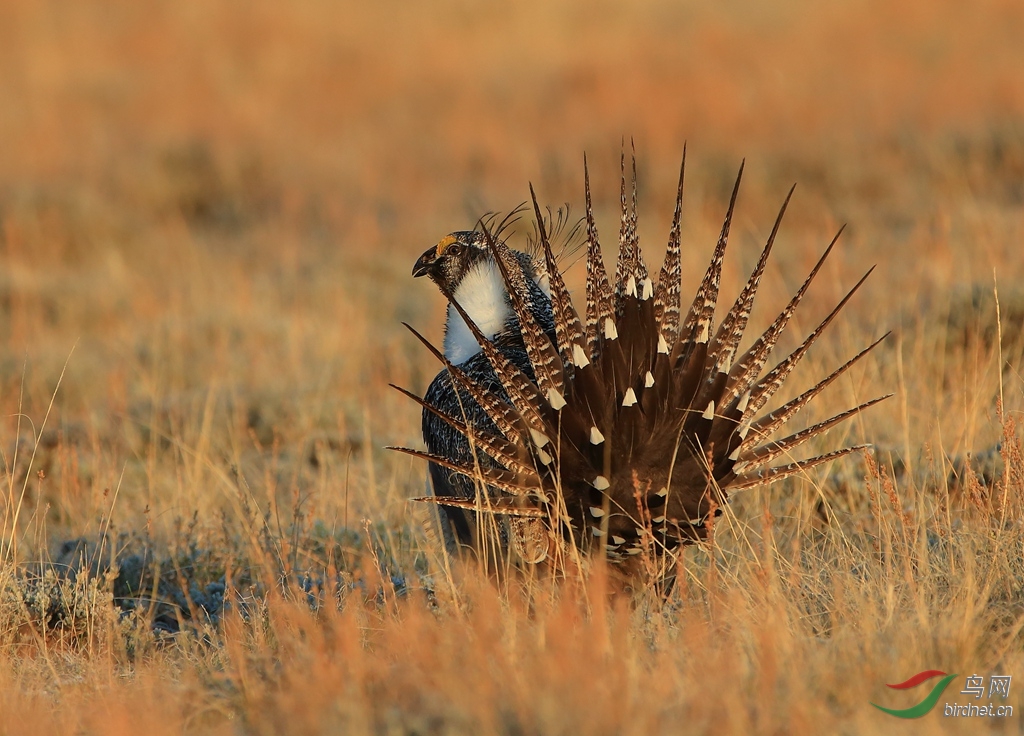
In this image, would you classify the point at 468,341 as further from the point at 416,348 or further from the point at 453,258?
the point at 416,348

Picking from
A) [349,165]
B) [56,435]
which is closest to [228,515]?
[56,435]

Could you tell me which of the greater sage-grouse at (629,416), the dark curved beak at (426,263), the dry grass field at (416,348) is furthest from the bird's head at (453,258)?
the greater sage-grouse at (629,416)

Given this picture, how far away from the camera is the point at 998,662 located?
254 centimetres

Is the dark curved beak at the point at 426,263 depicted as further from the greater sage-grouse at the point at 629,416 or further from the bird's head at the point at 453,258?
the greater sage-grouse at the point at 629,416

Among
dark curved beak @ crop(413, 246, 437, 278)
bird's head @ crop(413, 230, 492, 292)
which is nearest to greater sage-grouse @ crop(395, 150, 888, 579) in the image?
bird's head @ crop(413, 230, 492, 292)

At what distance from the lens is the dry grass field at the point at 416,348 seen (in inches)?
101

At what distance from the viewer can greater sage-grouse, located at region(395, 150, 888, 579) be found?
9.61 ft

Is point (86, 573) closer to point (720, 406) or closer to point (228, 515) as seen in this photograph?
point (228, 515)

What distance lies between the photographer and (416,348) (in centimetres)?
740

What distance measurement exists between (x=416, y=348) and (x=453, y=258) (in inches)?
133

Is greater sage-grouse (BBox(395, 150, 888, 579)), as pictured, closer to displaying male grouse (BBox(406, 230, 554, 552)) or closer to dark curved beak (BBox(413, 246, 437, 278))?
displaying male grouse (BBox(406, 230, 554, 552))

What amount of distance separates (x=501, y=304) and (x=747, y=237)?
18.0 ft

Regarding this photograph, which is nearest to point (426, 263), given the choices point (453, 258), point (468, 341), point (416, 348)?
point (453, 258)

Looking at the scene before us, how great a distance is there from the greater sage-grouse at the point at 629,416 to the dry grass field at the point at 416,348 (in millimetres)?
189
